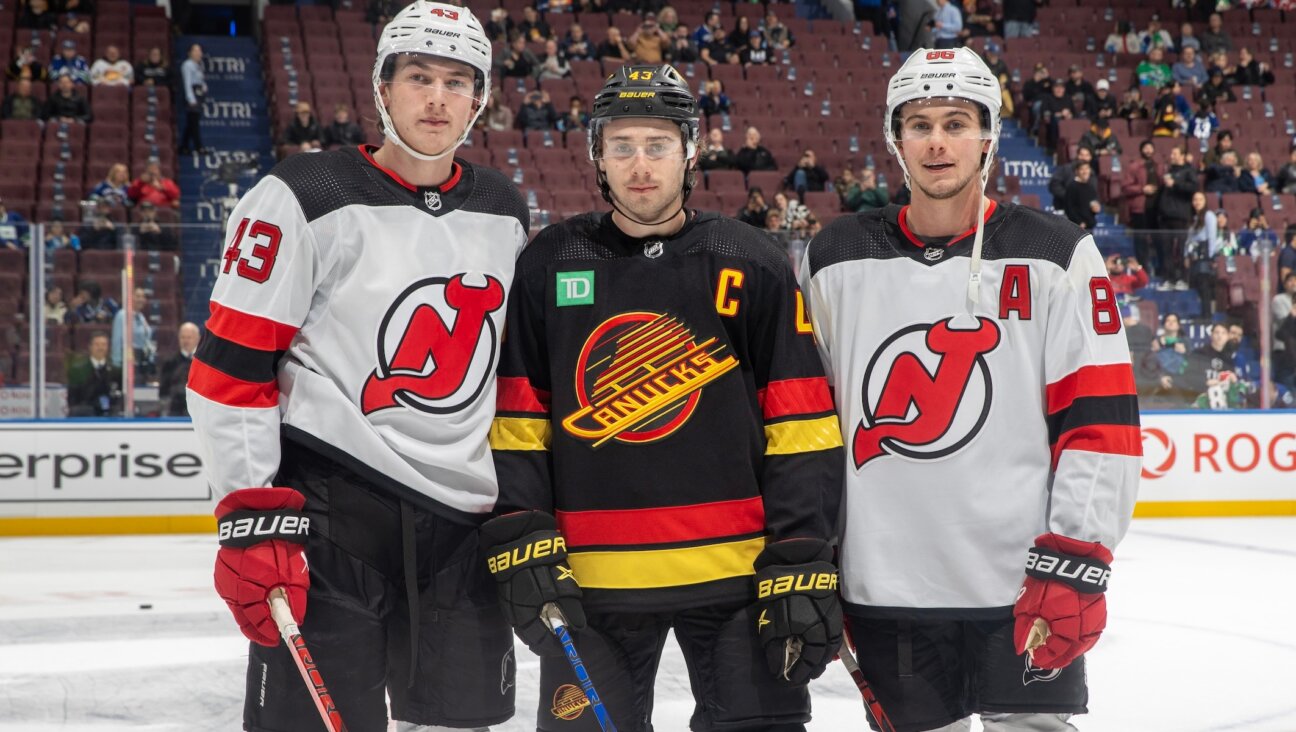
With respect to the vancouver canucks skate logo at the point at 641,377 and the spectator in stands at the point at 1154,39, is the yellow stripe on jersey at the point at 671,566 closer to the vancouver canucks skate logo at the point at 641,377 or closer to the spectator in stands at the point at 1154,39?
the vancouver canucks skate logo at the point at 641,377

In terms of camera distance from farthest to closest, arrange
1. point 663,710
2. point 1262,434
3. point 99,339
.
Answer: point 1262,434 → point 99,339 → point 663,710

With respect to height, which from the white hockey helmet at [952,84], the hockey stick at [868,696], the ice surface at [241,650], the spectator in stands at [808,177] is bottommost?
the ice surface at [241,650]

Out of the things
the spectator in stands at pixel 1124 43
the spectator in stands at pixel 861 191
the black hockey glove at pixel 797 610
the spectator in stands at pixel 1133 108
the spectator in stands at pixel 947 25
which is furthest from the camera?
the spectator in stands at pixel 1124 43

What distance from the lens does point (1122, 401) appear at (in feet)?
7.28

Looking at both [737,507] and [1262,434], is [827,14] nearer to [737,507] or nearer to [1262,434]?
[1262,434]

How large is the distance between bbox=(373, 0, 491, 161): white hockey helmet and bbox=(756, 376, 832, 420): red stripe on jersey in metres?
0.72

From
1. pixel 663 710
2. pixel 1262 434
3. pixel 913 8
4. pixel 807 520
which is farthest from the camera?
pixel 913 8

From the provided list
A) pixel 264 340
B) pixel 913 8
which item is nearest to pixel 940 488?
pixel 264 340

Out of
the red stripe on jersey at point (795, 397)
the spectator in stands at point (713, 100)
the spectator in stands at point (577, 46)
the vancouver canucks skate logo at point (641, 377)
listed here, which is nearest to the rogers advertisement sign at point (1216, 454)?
the spectator in stands at point (713, 100)

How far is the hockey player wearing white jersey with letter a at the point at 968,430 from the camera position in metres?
2.23

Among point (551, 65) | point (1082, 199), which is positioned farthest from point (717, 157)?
point (1082, 199)

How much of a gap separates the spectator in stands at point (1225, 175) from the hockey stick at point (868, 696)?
10.4 m

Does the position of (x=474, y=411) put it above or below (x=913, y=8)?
below

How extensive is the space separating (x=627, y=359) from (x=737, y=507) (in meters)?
0.31
